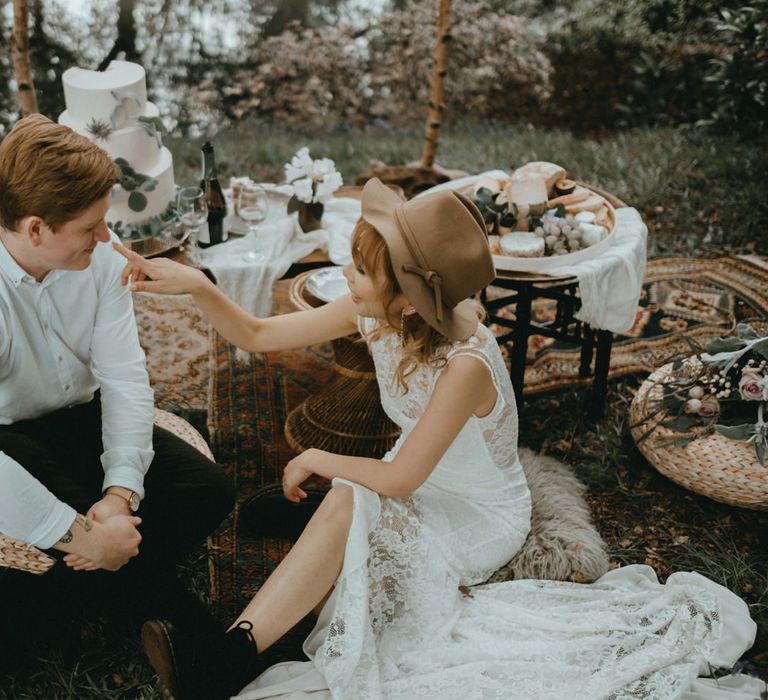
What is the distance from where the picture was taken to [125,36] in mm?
7371

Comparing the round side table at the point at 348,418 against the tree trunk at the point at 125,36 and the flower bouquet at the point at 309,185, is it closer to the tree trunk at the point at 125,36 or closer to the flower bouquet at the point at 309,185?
the flower bouquet at the point at 309,185

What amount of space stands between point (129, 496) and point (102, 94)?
4.81 feet

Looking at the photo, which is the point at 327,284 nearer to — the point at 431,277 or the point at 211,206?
the point at 211,206

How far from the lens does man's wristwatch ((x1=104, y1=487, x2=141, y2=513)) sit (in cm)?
229

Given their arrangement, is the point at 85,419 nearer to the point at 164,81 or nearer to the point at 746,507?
the point at 746,507

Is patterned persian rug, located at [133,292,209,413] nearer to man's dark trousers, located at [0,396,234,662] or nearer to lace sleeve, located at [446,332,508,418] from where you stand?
man's dark trousers, located at [0,396,234,662]

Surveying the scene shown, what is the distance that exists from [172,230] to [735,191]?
3.96 meters

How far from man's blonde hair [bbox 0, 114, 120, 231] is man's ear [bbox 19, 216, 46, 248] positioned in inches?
0.5

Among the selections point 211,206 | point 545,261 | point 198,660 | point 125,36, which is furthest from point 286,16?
point 198,660

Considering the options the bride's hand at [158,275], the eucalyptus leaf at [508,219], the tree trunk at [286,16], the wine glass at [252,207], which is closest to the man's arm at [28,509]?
the bride's hand at [158,275]

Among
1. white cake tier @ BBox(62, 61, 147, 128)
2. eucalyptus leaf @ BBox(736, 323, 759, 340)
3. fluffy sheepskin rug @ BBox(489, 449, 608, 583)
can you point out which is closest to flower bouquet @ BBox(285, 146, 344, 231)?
white cake tier @ BBox(62, 61, 147, 128)

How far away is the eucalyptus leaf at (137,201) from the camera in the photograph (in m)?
3.13

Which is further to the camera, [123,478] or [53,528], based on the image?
[123,478]

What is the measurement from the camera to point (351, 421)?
344 cm
